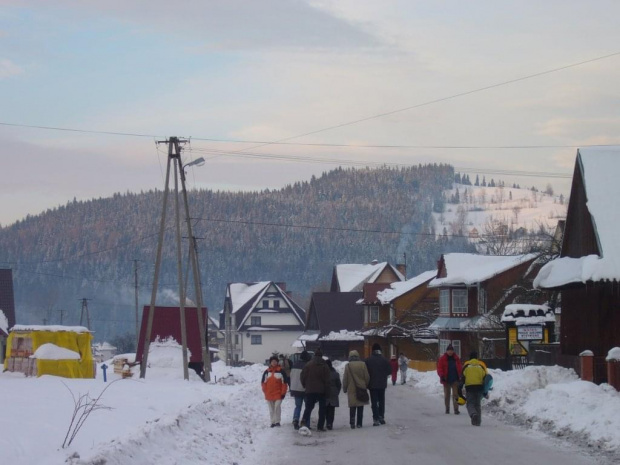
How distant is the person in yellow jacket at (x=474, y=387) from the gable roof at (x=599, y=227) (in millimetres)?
8280

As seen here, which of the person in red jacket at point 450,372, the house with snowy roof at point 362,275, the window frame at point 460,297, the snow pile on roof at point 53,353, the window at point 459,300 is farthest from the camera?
the house with snowy roof at point 362,275

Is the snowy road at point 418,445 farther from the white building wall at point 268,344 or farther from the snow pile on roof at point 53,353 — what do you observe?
the white building wall at point 268,344

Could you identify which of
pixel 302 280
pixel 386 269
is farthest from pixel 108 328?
pixel 386 269

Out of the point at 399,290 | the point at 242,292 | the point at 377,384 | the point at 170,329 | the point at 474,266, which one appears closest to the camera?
the point at 377,384

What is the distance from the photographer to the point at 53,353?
38.0 metres

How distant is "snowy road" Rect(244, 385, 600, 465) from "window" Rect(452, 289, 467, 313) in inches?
1473

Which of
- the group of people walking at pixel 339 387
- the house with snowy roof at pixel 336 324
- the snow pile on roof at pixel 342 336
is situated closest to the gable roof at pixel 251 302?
the house with snowy roof at pixel 336 324

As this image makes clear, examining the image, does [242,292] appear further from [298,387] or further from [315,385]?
[315,385]

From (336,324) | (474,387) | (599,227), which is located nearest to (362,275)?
(336,324)

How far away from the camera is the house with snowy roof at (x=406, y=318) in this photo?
74.1m

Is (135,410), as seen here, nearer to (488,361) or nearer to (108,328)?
(488,361)

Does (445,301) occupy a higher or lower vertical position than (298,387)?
higher

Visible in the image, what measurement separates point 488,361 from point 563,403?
1988 centimetres

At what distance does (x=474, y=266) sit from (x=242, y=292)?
187 feet
